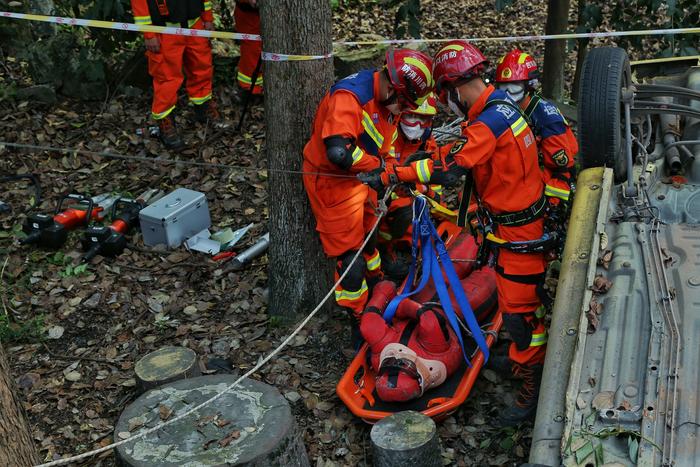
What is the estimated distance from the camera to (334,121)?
4805 millimetres

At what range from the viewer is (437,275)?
4.93 metres

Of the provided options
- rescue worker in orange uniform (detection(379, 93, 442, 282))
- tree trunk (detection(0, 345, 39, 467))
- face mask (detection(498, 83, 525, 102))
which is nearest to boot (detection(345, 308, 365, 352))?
rescue worker in orange uniform (detection(379, 93, 442, 282))

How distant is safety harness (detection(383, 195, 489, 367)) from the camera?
485 centimetres

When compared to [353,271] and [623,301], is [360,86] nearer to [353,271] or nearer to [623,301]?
[353,271]

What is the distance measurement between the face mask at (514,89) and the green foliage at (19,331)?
356cm

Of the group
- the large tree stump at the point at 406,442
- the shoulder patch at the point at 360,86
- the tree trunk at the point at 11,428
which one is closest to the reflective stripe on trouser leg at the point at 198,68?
the shoulder patch at the point at 360,86

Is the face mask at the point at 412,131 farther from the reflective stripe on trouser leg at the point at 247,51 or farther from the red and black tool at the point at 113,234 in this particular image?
the reflective stripe on trouser leg at the point at 247,51

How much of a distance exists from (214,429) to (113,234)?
2.86 metres

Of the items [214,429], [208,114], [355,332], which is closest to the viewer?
[214,429]

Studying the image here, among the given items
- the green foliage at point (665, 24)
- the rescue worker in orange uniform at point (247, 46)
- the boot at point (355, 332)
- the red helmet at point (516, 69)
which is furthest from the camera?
the rescue worker in orange uniform at point (247, 46)

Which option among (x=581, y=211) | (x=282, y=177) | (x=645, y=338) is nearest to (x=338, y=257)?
(x=282, y=177)

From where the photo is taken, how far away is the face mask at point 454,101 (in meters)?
4.67

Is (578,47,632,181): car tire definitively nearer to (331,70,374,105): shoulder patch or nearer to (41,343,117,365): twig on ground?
(331,70,374,105): shoulder patch

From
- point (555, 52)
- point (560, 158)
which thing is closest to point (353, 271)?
point (560, 158)
